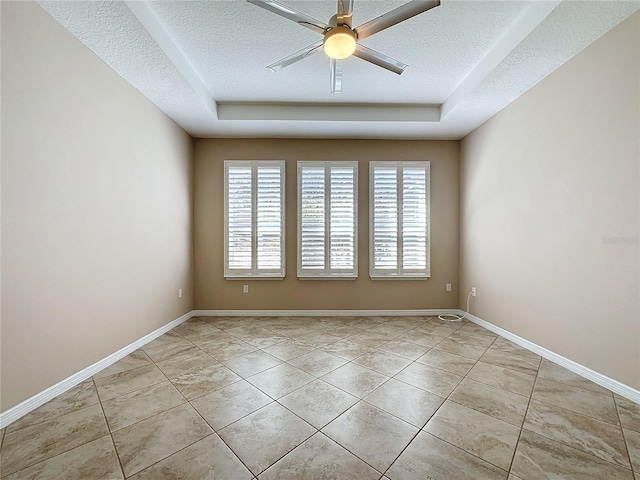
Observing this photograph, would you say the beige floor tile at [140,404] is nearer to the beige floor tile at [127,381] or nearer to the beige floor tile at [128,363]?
the beige floor tile at [127,381]

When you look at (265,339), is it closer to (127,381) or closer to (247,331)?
(247,331)

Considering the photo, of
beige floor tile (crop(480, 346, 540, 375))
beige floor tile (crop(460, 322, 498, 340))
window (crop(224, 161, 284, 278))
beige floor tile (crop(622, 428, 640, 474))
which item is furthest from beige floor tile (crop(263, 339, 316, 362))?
beige floor tile (crop(622, 428, 640, 474))

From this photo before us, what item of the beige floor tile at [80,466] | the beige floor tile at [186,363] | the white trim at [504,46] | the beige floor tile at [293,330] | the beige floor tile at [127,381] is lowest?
the beige floor tile at [293,330]

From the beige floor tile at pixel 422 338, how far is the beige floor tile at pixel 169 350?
2458 millimetres

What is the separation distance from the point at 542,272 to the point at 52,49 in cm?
476

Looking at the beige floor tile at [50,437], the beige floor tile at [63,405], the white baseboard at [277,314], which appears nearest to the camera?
the beige floor tile at [50,437]

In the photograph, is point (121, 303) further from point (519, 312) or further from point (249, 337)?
point (519, 312)

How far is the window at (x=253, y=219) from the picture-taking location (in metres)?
4.22

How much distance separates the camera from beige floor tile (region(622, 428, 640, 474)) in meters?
1.40

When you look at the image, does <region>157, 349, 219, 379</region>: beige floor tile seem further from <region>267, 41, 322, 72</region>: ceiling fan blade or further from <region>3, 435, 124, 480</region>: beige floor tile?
<region>267, 41, 322, 72</region>: ceiling fan blade

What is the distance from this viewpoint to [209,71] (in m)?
2.95

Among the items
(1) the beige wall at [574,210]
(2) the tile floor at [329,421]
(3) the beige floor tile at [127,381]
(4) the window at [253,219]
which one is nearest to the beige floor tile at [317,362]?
(2) the tile floor at [329,421]

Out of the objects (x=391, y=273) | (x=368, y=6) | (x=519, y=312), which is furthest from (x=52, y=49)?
(x=519, y=312)

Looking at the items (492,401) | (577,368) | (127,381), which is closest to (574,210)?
(577,368)
